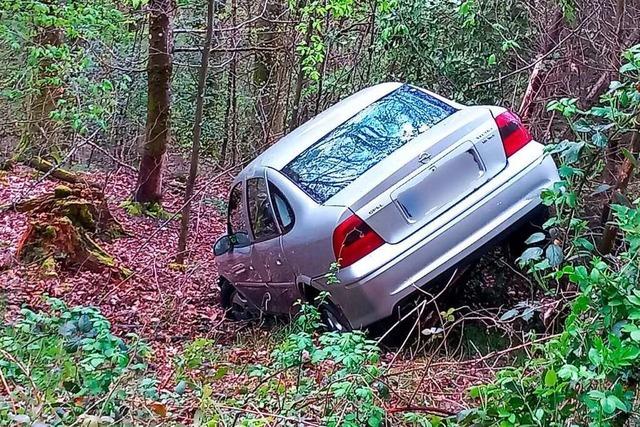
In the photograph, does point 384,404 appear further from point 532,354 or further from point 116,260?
point 116,260

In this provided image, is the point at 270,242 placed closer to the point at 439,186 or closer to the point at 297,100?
the point at 439,186

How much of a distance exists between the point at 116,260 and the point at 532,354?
641 cm

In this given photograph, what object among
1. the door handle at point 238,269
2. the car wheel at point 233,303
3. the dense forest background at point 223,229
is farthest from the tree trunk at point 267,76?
the door handle at point 238,269

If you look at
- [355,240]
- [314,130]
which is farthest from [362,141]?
[355,240]

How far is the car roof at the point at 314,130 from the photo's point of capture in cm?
611

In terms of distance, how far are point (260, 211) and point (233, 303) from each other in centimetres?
161

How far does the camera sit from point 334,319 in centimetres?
538

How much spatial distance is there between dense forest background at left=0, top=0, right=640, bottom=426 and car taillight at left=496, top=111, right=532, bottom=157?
65 centimetres

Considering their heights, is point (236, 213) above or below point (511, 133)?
below

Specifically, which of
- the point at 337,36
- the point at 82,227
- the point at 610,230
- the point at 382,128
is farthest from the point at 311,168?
the point at 337,36

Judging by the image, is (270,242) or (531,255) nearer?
(531,255)

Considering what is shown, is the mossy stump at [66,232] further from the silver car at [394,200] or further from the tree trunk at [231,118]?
the tree trunk at [231,118]

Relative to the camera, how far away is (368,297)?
511cm

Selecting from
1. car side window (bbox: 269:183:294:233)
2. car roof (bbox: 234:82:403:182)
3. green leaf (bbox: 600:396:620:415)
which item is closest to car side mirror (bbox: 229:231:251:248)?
car roof (bbox: 234:82:403:182)
